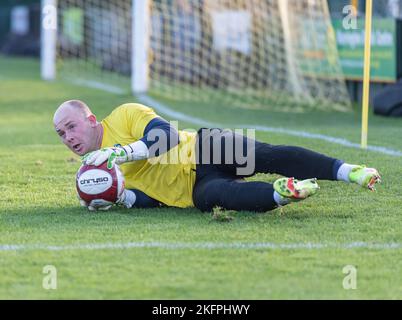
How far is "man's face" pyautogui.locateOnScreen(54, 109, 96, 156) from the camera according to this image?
19.2 feet

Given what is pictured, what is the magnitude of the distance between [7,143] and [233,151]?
4184 mm

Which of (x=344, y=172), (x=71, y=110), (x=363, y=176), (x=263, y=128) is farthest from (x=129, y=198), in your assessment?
(x=263, y=128)

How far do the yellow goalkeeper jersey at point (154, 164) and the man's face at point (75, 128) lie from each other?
15 cm

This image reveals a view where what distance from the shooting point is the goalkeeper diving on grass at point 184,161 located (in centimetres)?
562

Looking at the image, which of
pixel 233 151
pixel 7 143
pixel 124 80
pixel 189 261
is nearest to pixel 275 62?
pixel 124 80

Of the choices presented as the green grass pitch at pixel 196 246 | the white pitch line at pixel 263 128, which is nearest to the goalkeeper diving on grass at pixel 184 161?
the green grass pitch at pixel 196 246

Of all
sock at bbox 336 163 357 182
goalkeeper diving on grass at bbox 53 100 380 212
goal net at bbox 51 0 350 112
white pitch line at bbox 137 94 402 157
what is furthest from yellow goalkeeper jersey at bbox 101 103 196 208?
goal net at bbox 51 0 350 112

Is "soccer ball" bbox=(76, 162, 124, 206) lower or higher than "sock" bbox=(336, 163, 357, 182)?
lower

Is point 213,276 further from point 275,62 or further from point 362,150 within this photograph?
point 275,62

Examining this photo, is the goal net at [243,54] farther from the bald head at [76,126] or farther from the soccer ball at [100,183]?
the soccer ball at [100,183]

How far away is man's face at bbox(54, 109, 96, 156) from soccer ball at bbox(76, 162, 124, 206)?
177 mm

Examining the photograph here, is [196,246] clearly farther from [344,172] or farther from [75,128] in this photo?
[75,128]

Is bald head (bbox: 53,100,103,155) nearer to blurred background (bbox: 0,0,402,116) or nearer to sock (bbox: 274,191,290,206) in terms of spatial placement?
sock (bbox: 274,191,290,206)

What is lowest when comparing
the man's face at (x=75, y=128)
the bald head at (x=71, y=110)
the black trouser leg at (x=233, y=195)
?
the black trouser leg at (x=233, y=195)
